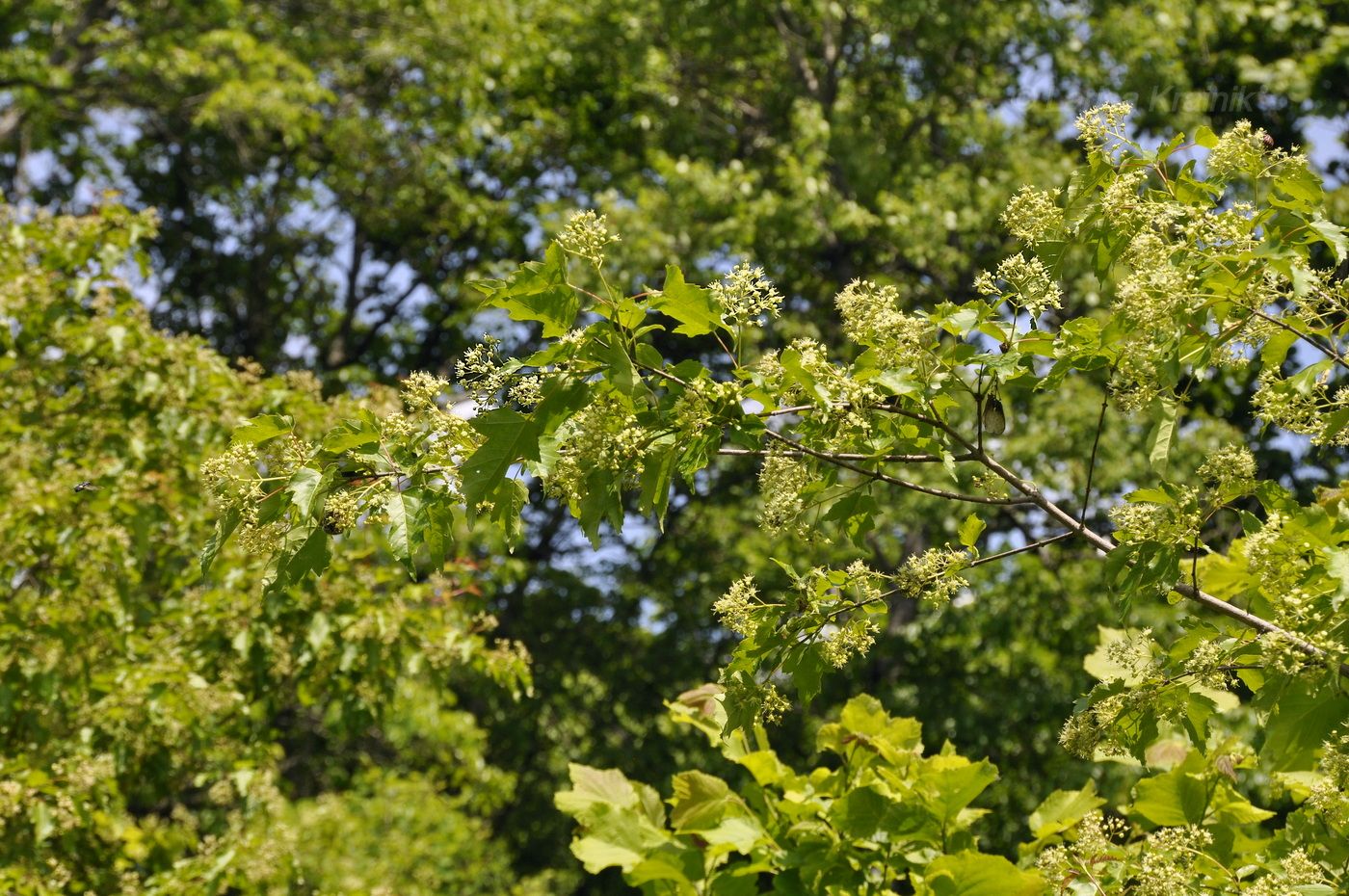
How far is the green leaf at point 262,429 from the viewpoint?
7.27ft

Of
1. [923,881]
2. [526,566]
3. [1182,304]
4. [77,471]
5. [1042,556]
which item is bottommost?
[923,881]

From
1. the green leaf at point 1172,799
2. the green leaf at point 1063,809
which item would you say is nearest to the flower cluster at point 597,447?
the green leaf at point 1172,799

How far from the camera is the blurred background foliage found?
18.3 ft

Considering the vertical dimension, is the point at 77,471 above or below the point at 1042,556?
below

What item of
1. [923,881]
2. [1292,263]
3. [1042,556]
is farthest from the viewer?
[1042,556]

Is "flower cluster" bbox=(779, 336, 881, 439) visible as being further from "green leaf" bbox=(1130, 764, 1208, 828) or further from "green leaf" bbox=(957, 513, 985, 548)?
"green leaf" bbox=(1130, 764, 1208, 828)

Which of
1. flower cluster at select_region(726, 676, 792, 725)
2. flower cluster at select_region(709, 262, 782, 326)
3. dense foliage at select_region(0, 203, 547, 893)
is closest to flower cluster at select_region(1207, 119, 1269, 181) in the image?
flower cluster at select_region(709, 262, 782, 326)

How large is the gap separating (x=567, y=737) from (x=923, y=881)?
929cm

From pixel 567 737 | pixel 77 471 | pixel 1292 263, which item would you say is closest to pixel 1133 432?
pixel 567 737

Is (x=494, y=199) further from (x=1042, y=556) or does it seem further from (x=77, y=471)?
(x=77, y=471)

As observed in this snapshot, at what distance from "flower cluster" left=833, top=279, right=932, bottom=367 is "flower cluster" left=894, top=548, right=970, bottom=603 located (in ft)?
1.13

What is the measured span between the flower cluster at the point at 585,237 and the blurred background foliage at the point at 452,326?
229cm

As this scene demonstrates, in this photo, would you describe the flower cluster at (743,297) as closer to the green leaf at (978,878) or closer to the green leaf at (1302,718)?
the green leaf at (1302,718)

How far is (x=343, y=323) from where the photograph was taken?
13953mm
